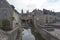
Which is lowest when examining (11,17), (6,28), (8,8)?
(6,28)

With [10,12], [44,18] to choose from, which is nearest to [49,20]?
[44,18]

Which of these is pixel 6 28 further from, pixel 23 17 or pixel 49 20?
pixel 23 17

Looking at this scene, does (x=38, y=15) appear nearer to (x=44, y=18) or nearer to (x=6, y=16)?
(x=44, y=18)

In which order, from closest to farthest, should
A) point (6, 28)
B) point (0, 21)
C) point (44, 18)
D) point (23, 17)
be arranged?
1. point (6, 28)
2. point (0, 21)
3. point (44, 18)
4. point (23, 17)

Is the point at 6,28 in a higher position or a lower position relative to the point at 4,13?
lower

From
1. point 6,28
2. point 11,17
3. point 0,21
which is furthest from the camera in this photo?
point 11,17

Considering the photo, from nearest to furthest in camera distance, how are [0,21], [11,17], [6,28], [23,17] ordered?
1. [6,28]
2. [0,21]
3. [11,17]
4. [23,17]

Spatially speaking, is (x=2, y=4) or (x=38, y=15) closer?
(x=2, y=4)

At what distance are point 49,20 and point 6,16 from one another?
27.1 meters

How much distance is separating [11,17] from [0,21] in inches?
127

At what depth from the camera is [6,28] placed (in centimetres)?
2612

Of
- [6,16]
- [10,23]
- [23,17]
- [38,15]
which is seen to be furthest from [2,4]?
[23,17]

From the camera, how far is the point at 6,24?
89.0 ft

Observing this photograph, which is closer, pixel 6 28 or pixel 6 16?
pixel 6 28
